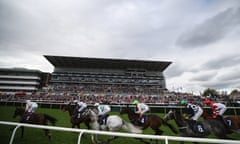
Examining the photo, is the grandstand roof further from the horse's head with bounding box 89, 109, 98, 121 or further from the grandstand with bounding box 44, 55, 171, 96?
the horse's head with bounding box 89, 109, 98, 121

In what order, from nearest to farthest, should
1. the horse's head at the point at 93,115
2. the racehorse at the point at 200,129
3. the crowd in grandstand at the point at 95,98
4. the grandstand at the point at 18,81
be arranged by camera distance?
the racehorse at the point at 200,129
the horse's head at the point at 93,115
the crowd in grandstand at the point at 95,98
the grandstand at the point at 18,81

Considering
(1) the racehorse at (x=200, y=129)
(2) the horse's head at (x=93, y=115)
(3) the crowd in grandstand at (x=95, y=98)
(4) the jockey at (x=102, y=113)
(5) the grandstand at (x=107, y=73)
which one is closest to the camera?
(1) the racehorse at (x=200, y=129)

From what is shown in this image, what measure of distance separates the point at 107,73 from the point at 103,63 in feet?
13.8

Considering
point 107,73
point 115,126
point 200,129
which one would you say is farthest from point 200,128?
point 107,73

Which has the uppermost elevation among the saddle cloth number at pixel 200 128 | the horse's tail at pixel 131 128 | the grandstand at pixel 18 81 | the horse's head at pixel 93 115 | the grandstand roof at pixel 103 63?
the grandstand roof at pixel 103 63

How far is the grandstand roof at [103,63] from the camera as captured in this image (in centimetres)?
3328

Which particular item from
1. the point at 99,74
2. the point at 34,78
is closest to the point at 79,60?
the point at 99,74

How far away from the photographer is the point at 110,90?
30.1 m

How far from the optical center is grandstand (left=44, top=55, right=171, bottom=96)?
114ft

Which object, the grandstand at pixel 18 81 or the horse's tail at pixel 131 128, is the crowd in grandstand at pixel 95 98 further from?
the grandstand at pixel 18 81

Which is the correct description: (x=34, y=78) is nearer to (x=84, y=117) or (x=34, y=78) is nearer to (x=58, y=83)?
(x=58, y=83)

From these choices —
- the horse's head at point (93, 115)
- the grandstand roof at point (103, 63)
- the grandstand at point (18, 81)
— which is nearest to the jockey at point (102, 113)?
the horse's head at point (93, 115)

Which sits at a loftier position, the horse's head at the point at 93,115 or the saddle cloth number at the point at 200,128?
the horse's head at the point at 93,115

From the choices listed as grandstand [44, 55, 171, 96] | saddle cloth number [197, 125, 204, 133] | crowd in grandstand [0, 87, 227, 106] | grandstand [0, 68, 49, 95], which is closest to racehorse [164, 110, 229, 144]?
saddle cloth number [197, 125, 204, 133]
